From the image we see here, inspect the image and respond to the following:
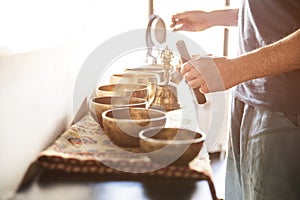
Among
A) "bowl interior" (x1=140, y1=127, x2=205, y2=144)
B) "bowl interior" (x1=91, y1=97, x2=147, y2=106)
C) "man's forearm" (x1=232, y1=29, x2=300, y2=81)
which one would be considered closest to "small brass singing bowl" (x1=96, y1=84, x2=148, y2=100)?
"bowl interior" (x1=91, y1=97, x2=147, y2=106)

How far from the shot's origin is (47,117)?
1090 mm

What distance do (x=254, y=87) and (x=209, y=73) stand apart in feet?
0.58

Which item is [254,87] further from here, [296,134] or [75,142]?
[75,142]

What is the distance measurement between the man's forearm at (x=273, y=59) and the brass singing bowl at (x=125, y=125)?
0.91 ft

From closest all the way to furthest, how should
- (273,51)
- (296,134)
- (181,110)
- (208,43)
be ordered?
(273,51) < (296,134) < (181,110) < (208,43)

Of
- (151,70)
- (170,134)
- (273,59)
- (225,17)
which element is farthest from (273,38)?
(151,70)

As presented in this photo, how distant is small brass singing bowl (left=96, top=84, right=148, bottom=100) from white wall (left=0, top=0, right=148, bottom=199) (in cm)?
12

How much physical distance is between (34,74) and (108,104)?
0.29 m

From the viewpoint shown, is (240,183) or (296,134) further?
(240,183)

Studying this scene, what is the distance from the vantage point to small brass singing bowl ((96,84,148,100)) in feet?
4.04

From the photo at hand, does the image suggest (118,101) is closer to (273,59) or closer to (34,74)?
(34,74)

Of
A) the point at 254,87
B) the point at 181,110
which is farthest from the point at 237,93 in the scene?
the point at 181,110

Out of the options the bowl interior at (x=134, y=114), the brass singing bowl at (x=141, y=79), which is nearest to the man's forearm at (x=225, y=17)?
the brass singing bowl at (x=141, y=79)

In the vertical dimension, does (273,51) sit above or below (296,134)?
above
